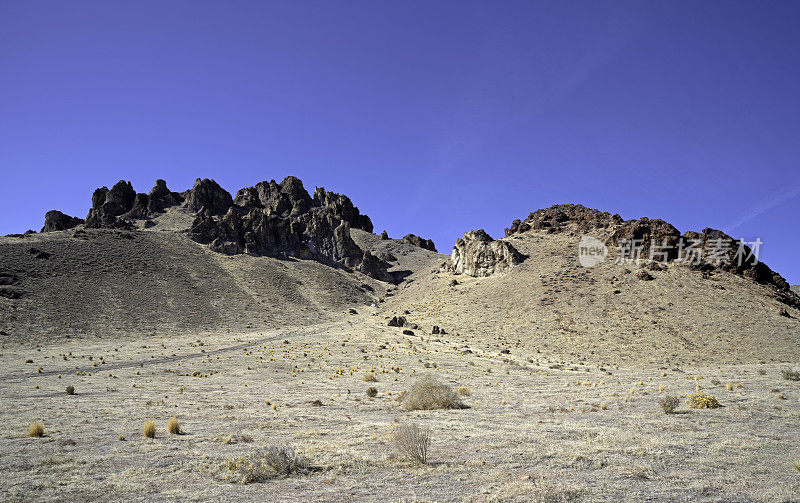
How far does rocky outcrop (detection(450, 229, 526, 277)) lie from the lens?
2459 inches

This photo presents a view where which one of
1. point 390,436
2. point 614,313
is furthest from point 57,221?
point 390,436

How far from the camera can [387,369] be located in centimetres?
2972

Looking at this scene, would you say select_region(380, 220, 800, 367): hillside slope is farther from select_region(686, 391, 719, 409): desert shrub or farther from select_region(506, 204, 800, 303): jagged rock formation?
select_region(686, 391, 719, 409): desert shrub

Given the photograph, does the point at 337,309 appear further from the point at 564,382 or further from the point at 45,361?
the point at 564,382

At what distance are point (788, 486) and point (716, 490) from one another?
133 cm

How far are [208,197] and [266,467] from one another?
116689 millimetres

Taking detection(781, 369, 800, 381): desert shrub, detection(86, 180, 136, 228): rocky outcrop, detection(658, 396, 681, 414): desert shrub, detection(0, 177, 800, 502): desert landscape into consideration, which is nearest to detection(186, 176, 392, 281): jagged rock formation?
detection(0, 177, 800, 502): desert landscape

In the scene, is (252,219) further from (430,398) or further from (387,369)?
(430,398)

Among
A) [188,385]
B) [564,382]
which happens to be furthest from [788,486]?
[188,385]

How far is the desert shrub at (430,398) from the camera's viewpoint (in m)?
17.2

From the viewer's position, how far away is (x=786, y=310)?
151ft

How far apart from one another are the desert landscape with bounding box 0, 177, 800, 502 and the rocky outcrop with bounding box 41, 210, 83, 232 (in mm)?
548

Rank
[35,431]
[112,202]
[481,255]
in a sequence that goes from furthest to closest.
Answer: [112,202] → [481,255] → [35,431]

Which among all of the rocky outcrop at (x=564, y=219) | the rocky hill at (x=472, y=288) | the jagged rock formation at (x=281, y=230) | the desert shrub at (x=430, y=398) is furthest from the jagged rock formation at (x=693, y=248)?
the jagged rock formation at (x=281, y=230)
